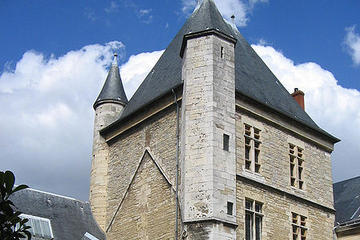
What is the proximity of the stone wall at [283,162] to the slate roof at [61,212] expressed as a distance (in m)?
6.20

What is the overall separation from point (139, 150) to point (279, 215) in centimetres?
523

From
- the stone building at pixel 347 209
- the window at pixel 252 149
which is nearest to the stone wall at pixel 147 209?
the window at pixel 252 149

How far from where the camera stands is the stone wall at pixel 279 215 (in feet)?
54.6

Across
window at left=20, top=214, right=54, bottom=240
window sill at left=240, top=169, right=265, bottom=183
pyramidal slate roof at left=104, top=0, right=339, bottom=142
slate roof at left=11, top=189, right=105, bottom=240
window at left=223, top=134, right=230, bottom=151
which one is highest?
pyramidal slate roof at left=104, top=0, right=339, bottom=142

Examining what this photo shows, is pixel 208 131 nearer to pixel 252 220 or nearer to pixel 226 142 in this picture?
pixel 226 142

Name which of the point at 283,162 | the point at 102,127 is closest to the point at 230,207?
the point at 283,162

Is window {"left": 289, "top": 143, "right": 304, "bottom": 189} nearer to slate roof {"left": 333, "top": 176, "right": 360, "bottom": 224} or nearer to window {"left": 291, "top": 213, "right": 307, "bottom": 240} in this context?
window {"left": 291, "top": 213, "right": 307, "bottom": 240}

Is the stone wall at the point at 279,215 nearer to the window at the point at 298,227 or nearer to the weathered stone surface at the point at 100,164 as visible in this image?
the window at the point at 298,227

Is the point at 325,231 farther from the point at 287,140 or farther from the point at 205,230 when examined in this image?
the point at 205,230

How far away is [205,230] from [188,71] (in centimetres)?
509

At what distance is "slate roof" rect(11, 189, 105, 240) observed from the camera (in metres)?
19.0

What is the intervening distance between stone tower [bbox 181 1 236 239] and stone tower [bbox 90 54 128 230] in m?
5.03

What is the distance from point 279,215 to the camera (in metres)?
17.8

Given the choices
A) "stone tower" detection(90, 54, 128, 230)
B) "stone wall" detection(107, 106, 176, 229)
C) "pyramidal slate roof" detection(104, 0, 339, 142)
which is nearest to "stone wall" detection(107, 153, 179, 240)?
"stone wall" detection(107, 106, 176, 229)
